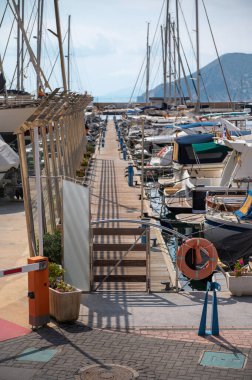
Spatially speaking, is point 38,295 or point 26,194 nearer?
point 38,295

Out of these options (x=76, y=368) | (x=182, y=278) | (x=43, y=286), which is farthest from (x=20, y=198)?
(x=76, y=368)

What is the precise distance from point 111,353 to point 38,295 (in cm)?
209

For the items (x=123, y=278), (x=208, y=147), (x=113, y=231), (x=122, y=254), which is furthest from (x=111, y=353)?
(x=208, y=147)

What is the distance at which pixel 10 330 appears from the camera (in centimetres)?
1242

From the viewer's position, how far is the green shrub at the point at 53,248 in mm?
15508

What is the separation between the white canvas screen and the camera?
14734 mm

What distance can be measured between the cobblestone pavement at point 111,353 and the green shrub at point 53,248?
309 cm

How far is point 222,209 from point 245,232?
7.31 ft

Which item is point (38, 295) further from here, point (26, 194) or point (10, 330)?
point (26, 194)

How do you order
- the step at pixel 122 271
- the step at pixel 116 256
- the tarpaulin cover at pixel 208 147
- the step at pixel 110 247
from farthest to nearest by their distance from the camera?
the tarpaulin cover at pixel 208 147
the step at pixel 110 247
the step at pixel 116 256
the step at pixel 122 271

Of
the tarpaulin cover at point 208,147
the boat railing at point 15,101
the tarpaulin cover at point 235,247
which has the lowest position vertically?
the tarpaulin cover at point 235,247

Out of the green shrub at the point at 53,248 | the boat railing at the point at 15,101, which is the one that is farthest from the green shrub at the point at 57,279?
the boat railing at the point at 15,101

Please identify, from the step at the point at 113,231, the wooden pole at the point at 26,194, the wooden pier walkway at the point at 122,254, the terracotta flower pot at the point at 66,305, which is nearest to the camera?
the terracotta flower pot at the point at 66,305

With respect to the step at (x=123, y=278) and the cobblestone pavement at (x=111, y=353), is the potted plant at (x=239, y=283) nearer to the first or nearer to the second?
the cobblestone pavement at (x=111, y=353)
